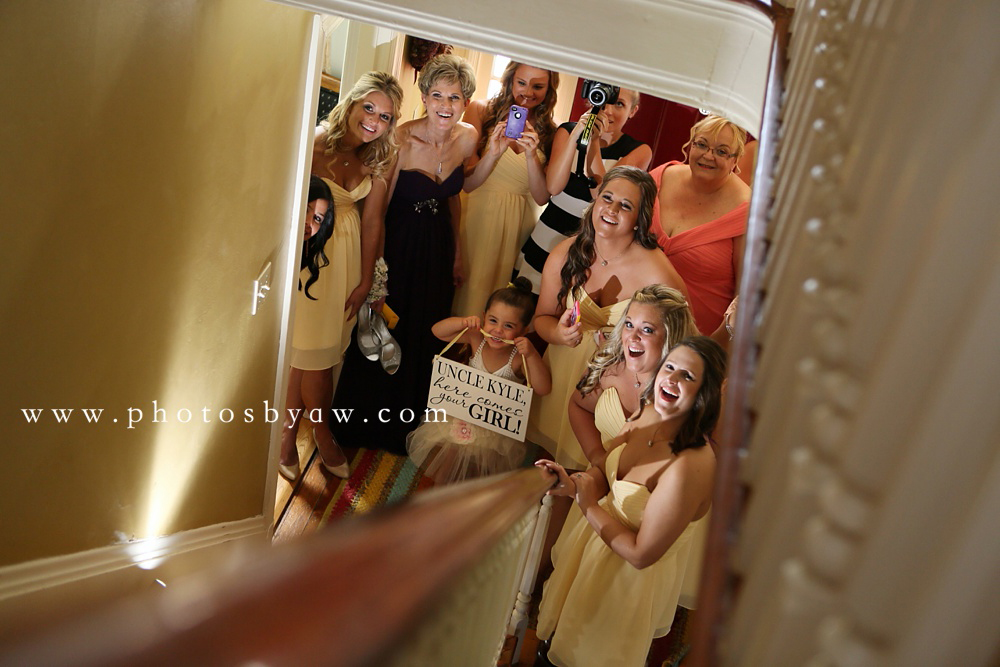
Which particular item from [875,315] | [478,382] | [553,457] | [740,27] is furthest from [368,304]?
[875,315]

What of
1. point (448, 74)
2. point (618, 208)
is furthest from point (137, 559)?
point (448, 74)

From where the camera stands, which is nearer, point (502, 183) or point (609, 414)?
point (609, 414)

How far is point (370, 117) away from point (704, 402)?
1987 mm

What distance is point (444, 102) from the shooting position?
3.45m

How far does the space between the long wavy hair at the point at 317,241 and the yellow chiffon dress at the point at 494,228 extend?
0.68 m

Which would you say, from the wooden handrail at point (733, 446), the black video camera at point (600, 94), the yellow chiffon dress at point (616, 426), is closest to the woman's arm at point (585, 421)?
the yellow chiffon dress at point (616, 426)

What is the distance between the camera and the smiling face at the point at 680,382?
7.65ft

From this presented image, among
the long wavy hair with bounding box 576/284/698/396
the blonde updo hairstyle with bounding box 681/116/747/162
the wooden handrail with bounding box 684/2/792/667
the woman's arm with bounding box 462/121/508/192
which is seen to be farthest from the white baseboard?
the blonde updo hairstyle with bounding box 681/116/747/162

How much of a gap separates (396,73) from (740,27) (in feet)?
7.29

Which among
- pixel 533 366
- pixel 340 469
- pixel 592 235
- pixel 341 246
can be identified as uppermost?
pixel 592 235

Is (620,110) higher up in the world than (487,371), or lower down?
higher up

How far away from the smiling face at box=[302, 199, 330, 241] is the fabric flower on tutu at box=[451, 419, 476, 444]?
3.61 feet

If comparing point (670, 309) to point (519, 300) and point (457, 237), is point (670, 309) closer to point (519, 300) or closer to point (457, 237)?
point (519, 300)

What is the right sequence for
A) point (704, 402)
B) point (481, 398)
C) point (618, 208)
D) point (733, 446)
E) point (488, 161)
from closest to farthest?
1. point (733, 446)
2. point (704, 402)
3. point (618, 208)
4. point (481, 398)
5. point (488, 161)
